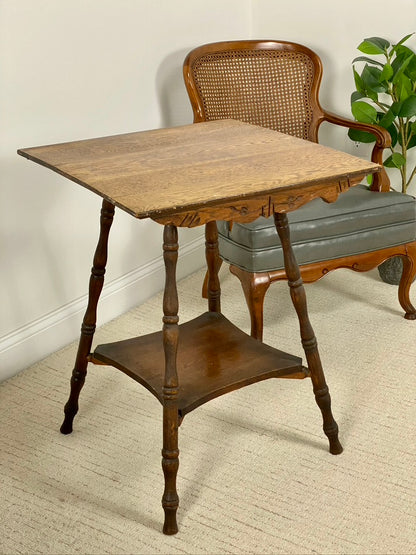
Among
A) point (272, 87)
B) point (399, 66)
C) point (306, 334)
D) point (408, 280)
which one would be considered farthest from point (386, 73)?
point (306, 334)

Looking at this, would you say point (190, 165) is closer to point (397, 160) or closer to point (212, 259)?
point (212, 259)

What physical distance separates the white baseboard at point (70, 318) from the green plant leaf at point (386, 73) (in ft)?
3.78

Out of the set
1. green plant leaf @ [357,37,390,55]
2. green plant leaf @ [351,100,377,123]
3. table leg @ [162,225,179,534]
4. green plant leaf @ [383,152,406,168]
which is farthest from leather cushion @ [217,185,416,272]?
table leg @ [162,225,179,534]

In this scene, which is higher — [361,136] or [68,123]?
[68,123]

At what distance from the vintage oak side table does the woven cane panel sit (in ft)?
3.12

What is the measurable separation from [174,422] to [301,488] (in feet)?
1.50

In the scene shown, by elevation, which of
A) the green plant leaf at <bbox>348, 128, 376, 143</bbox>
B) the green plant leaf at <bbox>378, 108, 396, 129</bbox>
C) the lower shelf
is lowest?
the lower shelf

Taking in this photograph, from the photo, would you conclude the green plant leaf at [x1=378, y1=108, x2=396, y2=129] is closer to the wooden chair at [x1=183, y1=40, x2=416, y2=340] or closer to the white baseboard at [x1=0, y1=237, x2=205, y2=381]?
the wooden chair at [x1=183, y1=40, x2=416, y2=340]

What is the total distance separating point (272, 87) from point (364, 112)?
42 centimetres

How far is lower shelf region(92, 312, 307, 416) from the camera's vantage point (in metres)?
2.30

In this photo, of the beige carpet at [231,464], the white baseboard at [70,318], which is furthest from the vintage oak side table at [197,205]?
the white baseboard at [70,318]

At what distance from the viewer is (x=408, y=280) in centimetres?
333

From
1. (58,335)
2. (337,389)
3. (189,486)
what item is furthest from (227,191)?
(58,335)

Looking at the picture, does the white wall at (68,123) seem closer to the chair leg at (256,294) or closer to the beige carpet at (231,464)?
the beige carpet at (231,464)
